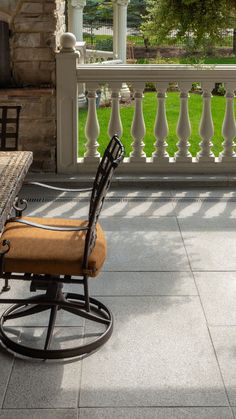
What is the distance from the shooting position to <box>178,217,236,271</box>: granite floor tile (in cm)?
441

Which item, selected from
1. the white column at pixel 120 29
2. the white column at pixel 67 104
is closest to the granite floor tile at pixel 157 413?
the white column at pixel 67 104

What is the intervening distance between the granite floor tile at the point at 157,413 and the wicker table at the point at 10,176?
32.4 inches

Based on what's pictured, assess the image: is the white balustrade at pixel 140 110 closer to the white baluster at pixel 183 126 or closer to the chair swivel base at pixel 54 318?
the white baluster at pixel 183 126

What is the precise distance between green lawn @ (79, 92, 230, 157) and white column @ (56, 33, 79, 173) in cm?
156

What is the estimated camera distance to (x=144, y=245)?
4.73m

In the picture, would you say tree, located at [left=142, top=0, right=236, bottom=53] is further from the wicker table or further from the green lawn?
the green lawn

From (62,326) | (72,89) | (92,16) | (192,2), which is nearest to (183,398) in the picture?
(62,326)

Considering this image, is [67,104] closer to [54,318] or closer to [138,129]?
[138,129]

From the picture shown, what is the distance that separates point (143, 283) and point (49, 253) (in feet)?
3.40

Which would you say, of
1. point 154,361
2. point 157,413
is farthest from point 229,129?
point 157,413

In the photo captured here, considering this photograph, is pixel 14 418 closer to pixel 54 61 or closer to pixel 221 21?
pixel 221 21

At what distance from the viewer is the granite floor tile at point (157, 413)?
2.82 m

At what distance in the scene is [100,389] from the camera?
302 centimetres

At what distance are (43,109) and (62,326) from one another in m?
2.88
